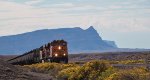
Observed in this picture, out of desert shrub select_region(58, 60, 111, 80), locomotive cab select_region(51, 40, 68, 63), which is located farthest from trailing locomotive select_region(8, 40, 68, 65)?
desert shrub select_region(58, 60, 111, 80)

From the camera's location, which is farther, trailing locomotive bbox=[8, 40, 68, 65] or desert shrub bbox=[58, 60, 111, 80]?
trailing locomotive bbox=[8, 40, 68, 65]

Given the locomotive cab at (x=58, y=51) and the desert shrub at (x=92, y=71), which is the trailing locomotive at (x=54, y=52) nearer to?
the locomotive cab at (x=58, y=51)

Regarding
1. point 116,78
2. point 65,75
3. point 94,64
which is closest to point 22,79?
point 65,75

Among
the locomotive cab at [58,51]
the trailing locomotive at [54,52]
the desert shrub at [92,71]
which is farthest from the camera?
the trailing locomotive at [54,52]

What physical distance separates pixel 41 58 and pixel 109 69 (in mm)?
41131

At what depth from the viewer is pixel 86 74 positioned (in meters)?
29.0

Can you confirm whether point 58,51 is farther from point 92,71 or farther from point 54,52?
point 92,71

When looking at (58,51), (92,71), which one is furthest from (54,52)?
(92,71)

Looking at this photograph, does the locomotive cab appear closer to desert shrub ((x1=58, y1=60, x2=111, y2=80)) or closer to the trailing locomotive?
the trailing locomotive

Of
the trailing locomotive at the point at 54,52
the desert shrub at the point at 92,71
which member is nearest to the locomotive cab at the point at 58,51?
the trailing locomotive at the point at 54,52

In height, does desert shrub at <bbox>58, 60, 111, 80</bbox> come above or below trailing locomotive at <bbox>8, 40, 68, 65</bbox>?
below

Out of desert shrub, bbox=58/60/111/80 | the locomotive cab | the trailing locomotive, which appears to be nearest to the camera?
desert shrub, bbox=58/60/111/80

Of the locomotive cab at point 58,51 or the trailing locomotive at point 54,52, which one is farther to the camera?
the trailing locomotive at point 54,52

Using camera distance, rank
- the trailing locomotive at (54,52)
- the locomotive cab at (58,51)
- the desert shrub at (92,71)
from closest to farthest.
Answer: the desert shrub at (92,71), the locomotive cab at (58,51), the trailing locomotive at (54,52)
